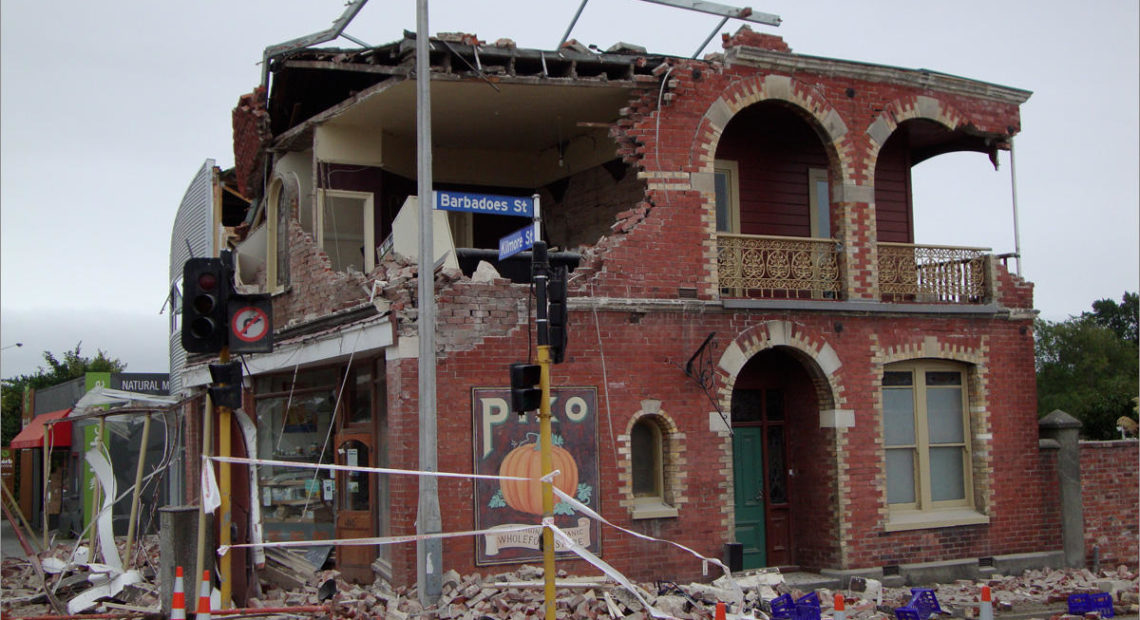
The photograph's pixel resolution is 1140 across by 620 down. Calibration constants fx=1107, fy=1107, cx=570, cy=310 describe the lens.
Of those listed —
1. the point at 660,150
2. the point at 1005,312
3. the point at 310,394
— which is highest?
the point at 660,150

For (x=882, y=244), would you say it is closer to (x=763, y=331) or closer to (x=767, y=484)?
(x=763, y=331)

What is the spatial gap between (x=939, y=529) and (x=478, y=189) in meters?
9.56

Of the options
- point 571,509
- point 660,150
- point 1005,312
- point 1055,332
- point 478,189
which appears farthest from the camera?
point 1055,332

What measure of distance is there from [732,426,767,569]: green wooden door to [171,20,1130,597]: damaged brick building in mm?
39

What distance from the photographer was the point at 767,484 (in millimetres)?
17125

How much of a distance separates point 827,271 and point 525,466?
19.1ft

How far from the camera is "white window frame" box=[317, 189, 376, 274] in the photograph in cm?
1750

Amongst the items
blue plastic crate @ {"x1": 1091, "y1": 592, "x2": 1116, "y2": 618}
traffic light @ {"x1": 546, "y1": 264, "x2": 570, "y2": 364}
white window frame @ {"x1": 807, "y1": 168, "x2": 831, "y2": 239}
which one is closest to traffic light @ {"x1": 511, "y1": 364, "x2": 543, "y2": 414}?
traffic light @ {"x1": 546, "y1": 264, "x2": 570, "y2": 364}

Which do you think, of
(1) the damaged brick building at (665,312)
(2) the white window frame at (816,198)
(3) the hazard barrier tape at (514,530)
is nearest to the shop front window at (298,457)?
(1) the damaged brick building at (665,312)

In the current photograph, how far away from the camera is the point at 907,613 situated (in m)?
13.2

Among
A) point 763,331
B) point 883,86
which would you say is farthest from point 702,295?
point 883,86

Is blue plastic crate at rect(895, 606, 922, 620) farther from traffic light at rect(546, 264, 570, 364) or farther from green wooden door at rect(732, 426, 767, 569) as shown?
traffic light at rect(546, 264, 570, 364)

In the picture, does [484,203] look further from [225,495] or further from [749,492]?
[749,492]

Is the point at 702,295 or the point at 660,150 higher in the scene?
the point at 660,150
